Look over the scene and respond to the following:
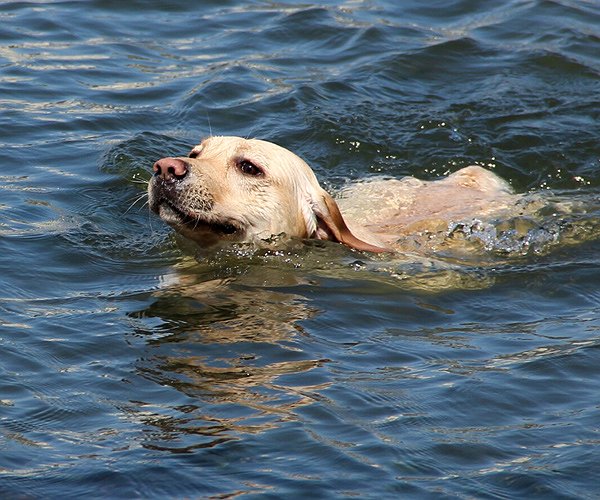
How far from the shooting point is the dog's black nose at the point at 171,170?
7312mm

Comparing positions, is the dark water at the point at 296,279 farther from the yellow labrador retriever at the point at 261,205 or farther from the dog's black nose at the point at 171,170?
the dog's black nose at the point at 171,170

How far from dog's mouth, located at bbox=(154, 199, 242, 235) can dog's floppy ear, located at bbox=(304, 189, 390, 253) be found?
1.91 feet

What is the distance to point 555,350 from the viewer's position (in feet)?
21.3

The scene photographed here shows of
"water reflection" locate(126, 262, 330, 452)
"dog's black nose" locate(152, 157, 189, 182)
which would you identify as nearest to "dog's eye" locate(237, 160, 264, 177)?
"dog's black nose" locate(152, 157, 189, 182)

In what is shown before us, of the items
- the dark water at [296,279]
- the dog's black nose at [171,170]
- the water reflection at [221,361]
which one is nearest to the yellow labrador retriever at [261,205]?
the dog's black nose at [171,170]

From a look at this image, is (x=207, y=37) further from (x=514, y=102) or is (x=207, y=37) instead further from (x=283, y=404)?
(x=283, y=404)

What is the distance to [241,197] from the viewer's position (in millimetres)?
7703

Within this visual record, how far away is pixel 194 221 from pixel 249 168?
59cm

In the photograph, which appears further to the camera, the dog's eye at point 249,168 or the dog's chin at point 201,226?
the dog's eye at point 249,168

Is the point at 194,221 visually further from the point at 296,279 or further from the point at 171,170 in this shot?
the point at 296,279

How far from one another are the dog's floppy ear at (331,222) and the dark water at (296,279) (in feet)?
0.36

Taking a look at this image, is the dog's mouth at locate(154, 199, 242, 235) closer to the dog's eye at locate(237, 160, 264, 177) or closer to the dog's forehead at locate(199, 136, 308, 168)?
the dog's eye at locate(237, 160, 264, 177)

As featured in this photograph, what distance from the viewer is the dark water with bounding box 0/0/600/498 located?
5184mm

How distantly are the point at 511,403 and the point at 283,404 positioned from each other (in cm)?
112
